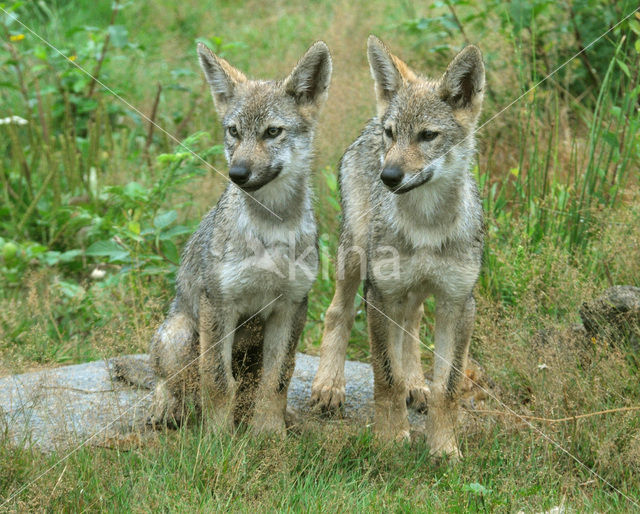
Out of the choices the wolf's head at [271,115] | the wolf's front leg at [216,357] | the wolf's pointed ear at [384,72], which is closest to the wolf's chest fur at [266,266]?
the wolf's front leg at [216,357]

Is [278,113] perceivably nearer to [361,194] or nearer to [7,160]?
[361,194]

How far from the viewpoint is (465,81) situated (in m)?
4.57

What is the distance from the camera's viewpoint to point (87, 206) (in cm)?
724

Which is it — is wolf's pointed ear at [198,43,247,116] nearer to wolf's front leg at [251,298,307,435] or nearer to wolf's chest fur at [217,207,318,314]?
wolf's chest fur at [217,207,318,314]

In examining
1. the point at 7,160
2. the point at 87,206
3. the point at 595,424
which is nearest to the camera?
the point at 595,424

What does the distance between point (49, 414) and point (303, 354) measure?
2086 millimetres

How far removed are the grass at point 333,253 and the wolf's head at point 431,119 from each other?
Result: 1.12 meters

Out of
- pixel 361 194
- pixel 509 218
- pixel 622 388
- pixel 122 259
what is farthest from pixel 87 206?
pixel 622 388

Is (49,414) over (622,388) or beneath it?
beneath

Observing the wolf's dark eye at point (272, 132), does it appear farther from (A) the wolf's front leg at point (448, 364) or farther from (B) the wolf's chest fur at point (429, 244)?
(A) the wolf's front leg at point (448, 364)

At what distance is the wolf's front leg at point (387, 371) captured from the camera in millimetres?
4629

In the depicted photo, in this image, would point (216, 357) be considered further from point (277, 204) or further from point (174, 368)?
point (277, 204)

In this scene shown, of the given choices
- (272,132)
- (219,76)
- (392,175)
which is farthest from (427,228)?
(219,76)

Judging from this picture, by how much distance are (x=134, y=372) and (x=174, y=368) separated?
0.41 metres
